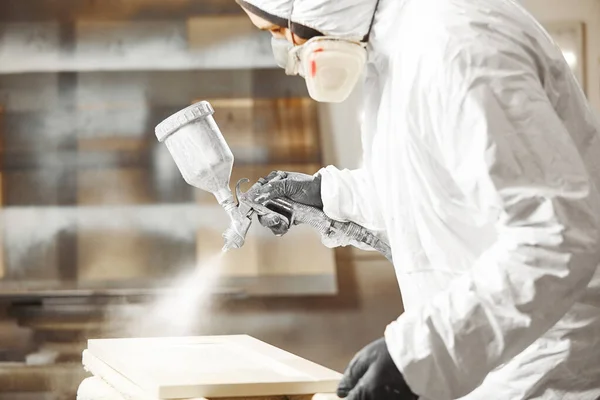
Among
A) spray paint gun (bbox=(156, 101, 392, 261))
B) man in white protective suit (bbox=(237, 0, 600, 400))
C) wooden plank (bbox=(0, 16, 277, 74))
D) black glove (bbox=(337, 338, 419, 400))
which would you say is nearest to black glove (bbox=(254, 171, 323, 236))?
spray paint gun (bbox=(156, 101, 392, 261))

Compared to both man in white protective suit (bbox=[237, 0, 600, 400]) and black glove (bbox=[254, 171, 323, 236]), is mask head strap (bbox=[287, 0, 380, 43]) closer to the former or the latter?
man in white protective suit (bbox=[237, 0, 600, 400])

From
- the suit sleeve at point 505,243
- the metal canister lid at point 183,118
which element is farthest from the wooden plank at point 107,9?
the suit sleeve at point 505,243

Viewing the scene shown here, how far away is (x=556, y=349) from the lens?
1082 mm

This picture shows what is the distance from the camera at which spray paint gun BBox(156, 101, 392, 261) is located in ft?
4.76

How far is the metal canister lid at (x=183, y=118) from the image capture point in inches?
56.6

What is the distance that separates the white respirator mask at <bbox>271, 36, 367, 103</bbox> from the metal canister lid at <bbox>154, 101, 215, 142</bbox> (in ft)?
0.80

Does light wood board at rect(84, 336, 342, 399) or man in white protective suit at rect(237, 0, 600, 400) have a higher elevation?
man in white protective suit at rect(237, 0, 600, 400)

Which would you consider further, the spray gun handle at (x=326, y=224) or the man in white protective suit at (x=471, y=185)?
the spray gun handle at (x=326, y=224)

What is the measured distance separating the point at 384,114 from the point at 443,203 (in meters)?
0.19

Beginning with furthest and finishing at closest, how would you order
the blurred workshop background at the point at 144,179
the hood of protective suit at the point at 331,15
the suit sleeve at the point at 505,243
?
the blurred workshop background at the point at 144,179, the hood of protective suit at the point at 331,15, the suit sleeve at the point at 505,243

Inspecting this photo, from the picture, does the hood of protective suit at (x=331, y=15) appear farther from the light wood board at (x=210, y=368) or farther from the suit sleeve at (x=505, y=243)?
Result: the light wood board at (x=210, y=368)

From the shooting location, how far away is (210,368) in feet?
4.52

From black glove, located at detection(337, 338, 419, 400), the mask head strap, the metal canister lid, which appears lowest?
black glove, located at detection(337, 338, 419, 400)

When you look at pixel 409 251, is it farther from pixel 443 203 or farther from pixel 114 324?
pixel 114 324
